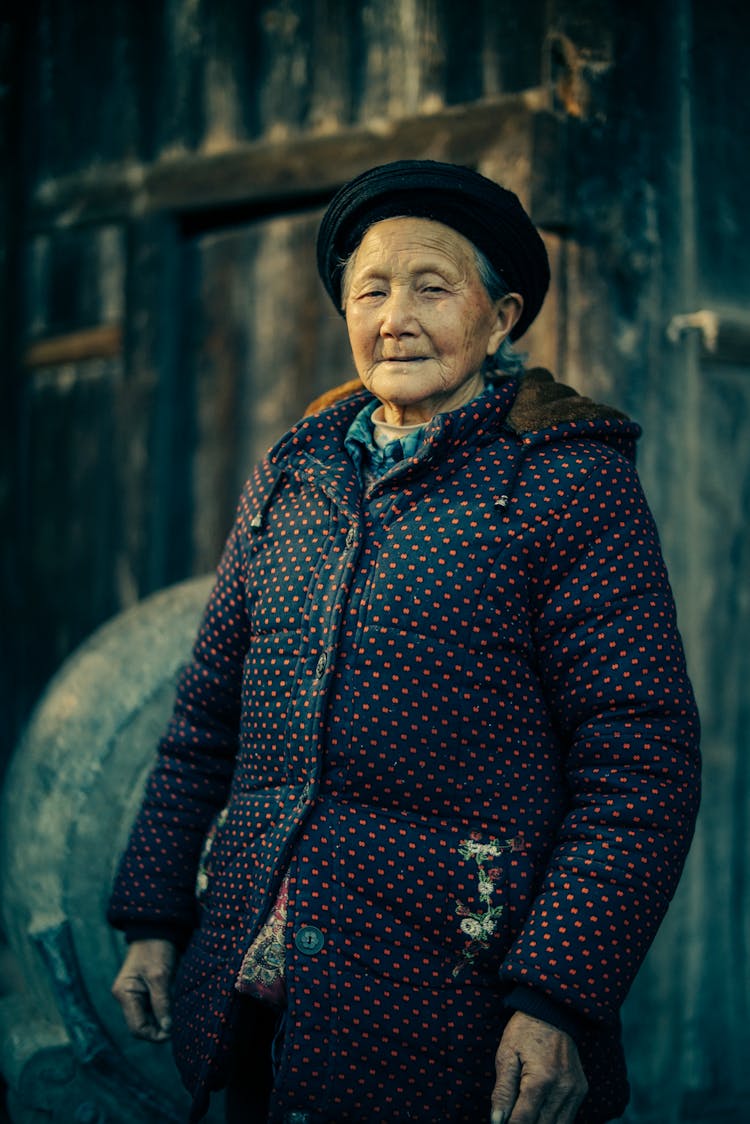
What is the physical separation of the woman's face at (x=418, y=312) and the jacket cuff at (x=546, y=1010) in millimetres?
921

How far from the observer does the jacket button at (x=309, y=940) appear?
62.8 inches

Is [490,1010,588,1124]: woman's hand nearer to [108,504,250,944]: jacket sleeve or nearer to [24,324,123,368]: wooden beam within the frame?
[108,504,250,944]: jacket sleeve

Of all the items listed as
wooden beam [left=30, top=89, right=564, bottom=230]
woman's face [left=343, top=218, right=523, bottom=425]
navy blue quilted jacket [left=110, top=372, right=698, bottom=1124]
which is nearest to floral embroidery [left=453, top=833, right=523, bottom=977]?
navy blue quilted jacket [left=110, top=372, right=698, bottom=1124]

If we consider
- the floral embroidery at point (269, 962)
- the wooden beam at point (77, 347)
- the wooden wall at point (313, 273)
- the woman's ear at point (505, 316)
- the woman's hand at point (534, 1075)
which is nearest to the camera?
→ the woman's hand at point (534, 1075)

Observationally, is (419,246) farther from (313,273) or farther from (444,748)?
(313,273)

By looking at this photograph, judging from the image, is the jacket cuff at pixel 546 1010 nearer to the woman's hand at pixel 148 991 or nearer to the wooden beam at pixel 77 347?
the woman's hand at pixel 148 991

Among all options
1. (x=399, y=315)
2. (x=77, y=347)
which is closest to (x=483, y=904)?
(x=399, y=315)

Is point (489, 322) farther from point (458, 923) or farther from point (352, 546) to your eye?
point (458, 923)

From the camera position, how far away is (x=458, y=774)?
1637mm

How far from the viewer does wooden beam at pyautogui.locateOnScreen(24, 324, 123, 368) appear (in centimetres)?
380

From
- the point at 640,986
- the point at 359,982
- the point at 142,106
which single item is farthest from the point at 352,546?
the point at 142,106

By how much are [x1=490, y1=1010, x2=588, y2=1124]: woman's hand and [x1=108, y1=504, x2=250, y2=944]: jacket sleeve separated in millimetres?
685

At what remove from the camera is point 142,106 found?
373 cm

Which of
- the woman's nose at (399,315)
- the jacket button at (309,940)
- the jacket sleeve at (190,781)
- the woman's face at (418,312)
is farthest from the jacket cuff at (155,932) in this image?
the woman's nose at (399,315)
